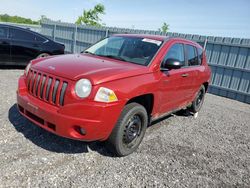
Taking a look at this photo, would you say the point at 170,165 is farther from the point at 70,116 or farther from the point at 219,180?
the point at 70,116

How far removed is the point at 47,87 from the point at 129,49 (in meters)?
1.71

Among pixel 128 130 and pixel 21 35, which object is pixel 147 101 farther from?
pixel 21 35

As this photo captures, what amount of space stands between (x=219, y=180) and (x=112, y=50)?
273cm

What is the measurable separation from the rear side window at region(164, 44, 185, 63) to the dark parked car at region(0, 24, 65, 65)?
5.74 meters

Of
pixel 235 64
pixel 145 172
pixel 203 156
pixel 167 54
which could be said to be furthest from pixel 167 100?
pixel 235 64

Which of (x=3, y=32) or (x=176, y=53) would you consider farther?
(x=3, y=32)

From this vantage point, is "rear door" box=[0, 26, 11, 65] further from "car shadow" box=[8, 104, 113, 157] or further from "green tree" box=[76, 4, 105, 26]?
"green tree" box=[76, 4, 105, 26]

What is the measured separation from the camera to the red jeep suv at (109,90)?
2.89m

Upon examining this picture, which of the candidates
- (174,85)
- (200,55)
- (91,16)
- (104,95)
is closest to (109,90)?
(104,95)

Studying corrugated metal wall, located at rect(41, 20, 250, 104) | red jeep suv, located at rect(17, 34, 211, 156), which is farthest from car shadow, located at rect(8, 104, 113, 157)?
corrugated metal wall, located at rect(41, 20, 250, 104)

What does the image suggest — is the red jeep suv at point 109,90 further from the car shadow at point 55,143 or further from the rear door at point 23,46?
the rear door at point 23,46

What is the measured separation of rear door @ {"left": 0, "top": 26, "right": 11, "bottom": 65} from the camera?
7.85 meters

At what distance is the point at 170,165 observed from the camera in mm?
3492

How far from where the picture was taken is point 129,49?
4227 millimetres
